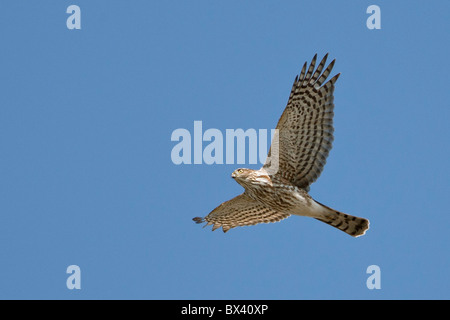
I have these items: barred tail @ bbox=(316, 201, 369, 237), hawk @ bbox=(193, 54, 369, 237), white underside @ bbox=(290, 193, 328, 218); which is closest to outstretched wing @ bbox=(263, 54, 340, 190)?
hawk @ bbox=(193, 54, 369, 237)

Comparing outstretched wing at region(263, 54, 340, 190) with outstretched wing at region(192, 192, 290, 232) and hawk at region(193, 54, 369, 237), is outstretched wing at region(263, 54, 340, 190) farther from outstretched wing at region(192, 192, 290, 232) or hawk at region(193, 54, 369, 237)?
outstretched wing at region(192, 192, 290, 232)

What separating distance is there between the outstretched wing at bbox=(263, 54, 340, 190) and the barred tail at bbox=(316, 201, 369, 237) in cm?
54

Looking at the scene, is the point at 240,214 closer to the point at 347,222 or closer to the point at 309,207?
the point at 309,207

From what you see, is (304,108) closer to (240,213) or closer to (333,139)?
(333,139)

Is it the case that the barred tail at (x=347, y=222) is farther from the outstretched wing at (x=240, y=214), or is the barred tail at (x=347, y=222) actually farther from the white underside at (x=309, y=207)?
the outstretched wing at (x=240, y=214)

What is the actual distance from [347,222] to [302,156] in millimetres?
1181

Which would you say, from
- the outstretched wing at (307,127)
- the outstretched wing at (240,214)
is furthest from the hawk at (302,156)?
the outstretched wing at (240,214)

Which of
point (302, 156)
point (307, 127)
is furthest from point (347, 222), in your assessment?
point (307, 127)

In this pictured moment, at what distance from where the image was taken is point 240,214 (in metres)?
14.3

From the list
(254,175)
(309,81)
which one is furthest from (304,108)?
(254,175)

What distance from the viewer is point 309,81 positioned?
517 inches

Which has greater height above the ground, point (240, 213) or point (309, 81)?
point (309, 81)
